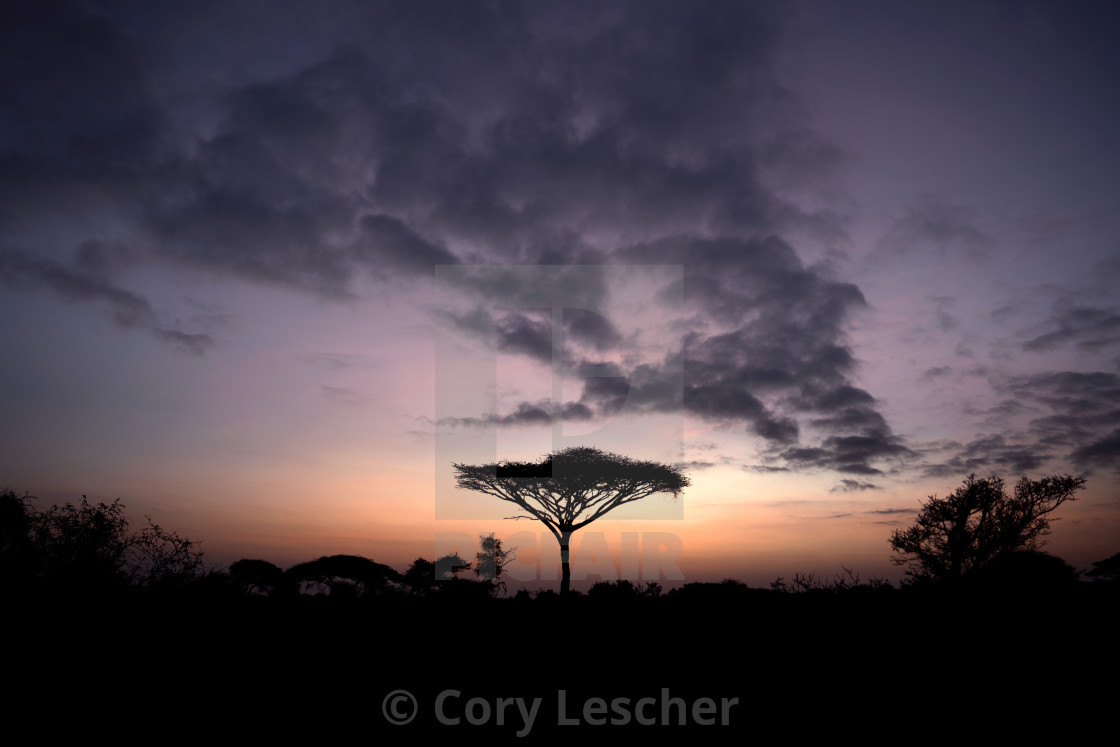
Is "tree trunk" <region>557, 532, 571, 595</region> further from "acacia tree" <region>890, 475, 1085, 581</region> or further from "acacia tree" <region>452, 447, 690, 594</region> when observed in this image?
"acacia tree" <region>890, 475, 1085, 581</region>

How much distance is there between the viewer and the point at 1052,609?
9.91 meters

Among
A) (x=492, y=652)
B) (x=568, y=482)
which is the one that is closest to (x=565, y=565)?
(x=568, y=482)

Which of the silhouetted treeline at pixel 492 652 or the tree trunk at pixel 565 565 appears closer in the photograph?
the silhouetted treeline at pixel 492 652

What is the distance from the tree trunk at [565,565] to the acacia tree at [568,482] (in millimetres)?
61

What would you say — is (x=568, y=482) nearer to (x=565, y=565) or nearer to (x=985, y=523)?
(x=565, y=565)

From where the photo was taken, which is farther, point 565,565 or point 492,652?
point 565,565

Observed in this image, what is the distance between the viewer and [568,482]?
32.2 metres

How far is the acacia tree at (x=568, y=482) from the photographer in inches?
1265

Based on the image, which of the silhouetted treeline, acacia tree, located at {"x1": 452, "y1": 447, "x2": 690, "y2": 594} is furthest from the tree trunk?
the silhouetted treeline

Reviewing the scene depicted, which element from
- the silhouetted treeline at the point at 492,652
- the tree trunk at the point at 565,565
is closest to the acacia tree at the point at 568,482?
the tree trunk at the point at 565,565

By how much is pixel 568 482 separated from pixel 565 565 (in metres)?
4.88

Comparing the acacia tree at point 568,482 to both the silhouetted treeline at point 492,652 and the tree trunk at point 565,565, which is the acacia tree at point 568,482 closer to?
the tree trunk at point 565,565

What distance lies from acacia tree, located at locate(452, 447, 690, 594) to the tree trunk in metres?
0.06

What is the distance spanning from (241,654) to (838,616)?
11963 millimetres
